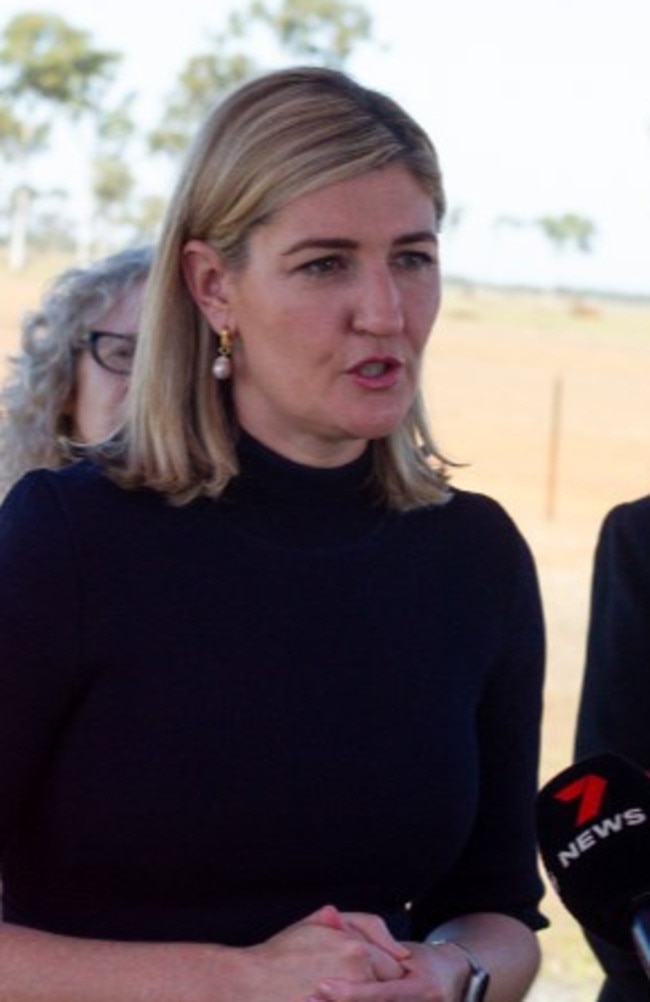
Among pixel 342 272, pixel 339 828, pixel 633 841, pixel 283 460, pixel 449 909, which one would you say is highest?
pixel 342 272

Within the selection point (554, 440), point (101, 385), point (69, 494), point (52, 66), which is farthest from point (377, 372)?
point (52, 66)

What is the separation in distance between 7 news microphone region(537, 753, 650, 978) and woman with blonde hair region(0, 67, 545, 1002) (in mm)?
303

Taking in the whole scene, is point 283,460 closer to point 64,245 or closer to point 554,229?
point 64,245

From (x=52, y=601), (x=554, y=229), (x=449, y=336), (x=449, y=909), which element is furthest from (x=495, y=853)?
(x=554, y=229)

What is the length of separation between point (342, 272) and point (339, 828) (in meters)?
0.68

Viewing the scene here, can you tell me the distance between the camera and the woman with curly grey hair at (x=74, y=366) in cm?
372

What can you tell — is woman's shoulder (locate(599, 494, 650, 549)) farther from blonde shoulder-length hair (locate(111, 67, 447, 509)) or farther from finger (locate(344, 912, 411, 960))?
finger (locate(344, 912, 411, 960))

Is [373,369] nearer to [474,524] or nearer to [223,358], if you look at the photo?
[223,358]

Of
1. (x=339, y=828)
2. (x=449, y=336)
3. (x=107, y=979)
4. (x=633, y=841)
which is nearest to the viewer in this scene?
(x=633, y=841)

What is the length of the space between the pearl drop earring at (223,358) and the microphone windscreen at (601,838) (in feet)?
2.52

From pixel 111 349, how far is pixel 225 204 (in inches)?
53.8

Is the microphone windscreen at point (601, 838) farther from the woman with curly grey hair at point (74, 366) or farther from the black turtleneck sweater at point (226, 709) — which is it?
the woman with curly grey hair at point (74, 366)

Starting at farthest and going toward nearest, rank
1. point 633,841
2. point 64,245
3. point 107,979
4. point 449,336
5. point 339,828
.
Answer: point 64,245 → point 449,336 → point 339,828 → point 107,979 → point 633,841

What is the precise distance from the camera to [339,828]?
239cm
